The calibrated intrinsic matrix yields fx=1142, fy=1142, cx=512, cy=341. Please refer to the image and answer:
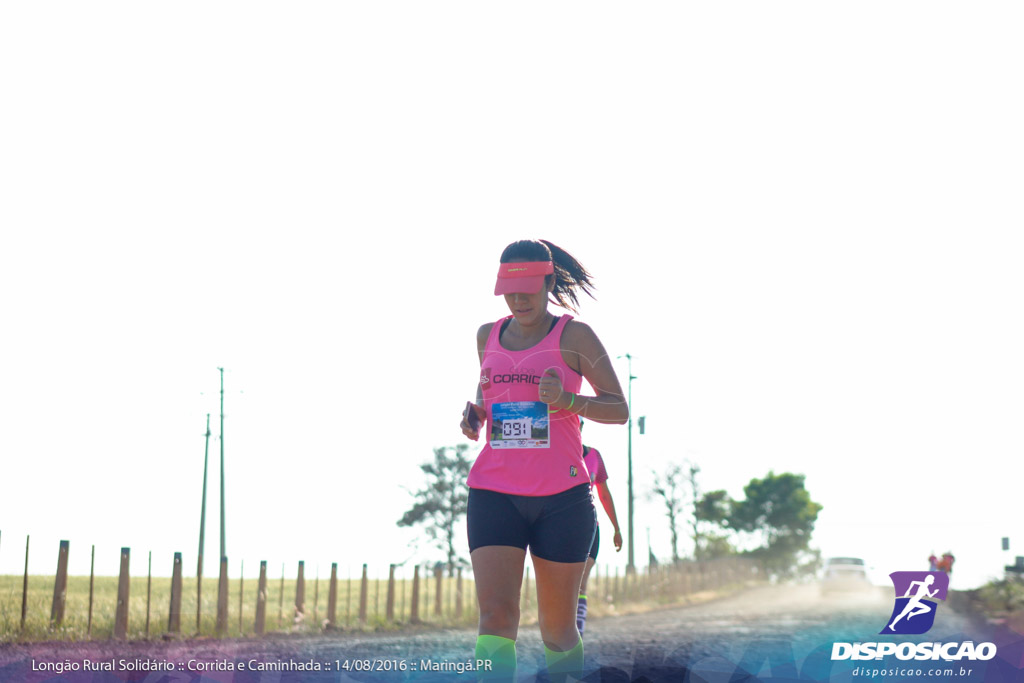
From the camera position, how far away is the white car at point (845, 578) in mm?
41750

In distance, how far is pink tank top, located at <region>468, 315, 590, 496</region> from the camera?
4484 millimetres

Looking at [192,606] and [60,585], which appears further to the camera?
[192,606]

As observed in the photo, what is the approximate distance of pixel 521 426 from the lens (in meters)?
4.55

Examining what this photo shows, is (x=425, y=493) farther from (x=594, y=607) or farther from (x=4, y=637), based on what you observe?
(x=4, y=637)

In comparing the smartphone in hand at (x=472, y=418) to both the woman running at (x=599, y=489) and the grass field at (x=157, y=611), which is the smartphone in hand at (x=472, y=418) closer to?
the woman running at (x=599, y=489)

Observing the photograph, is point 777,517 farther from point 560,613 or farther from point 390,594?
point 560,613

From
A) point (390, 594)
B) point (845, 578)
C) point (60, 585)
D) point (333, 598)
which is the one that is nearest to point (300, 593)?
point (333, 598)

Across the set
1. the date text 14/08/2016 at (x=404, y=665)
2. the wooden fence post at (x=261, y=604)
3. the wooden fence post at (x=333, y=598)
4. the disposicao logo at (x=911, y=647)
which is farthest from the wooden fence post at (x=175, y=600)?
the disposicao logo at (x=911, y=647)

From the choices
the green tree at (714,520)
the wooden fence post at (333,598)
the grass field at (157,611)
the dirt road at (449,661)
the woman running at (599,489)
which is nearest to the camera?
the woman running at (599,489)

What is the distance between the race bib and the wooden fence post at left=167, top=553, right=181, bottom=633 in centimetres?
1017

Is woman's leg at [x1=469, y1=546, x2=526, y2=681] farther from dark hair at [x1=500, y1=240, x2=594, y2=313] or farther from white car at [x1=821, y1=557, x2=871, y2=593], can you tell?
white car at [x1=821, y1=557, x2=871, y2=593]

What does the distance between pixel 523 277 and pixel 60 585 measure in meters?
8.83

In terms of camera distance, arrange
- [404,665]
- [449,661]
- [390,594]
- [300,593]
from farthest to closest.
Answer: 1. [390,594]
2. [300,593]
3. [449,661]
4. [404,665]

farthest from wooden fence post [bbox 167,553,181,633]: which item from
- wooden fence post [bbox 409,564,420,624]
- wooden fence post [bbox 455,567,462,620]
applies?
wooden fence post [bbox 455,567,462,620]
